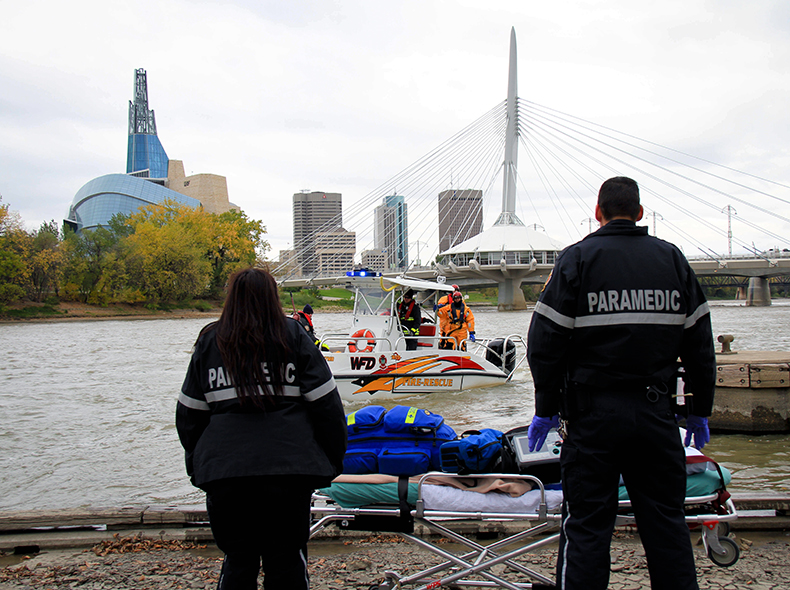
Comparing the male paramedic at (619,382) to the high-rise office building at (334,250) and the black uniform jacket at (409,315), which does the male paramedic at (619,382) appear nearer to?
the black uniform jacket at (409,315)

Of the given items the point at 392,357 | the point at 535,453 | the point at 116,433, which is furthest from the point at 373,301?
the point at 535,453

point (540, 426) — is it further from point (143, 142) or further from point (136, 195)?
point (143, 142)

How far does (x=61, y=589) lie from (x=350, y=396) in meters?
8.38

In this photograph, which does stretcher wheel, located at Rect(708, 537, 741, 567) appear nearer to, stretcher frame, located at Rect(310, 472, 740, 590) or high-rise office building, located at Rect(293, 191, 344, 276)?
stretcher frame, located at Rect(310, 472, 740, 590)

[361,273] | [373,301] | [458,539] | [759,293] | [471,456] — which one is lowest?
[458,539]

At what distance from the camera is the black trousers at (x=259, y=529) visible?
229cm

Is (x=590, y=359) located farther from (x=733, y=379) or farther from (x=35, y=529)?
(x=733, y=379)

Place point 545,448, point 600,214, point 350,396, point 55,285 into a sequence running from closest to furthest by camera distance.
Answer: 1. point 600,214
2. point 545,448
3. point 350,396
4. point 55,285

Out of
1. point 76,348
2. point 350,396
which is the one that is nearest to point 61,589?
point 350,396

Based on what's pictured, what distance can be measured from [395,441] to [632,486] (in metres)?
1.82

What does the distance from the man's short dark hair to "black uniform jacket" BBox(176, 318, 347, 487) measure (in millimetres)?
1429

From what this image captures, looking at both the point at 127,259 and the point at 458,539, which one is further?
the point at 127,259

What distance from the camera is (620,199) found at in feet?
8.71

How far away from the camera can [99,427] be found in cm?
1038
